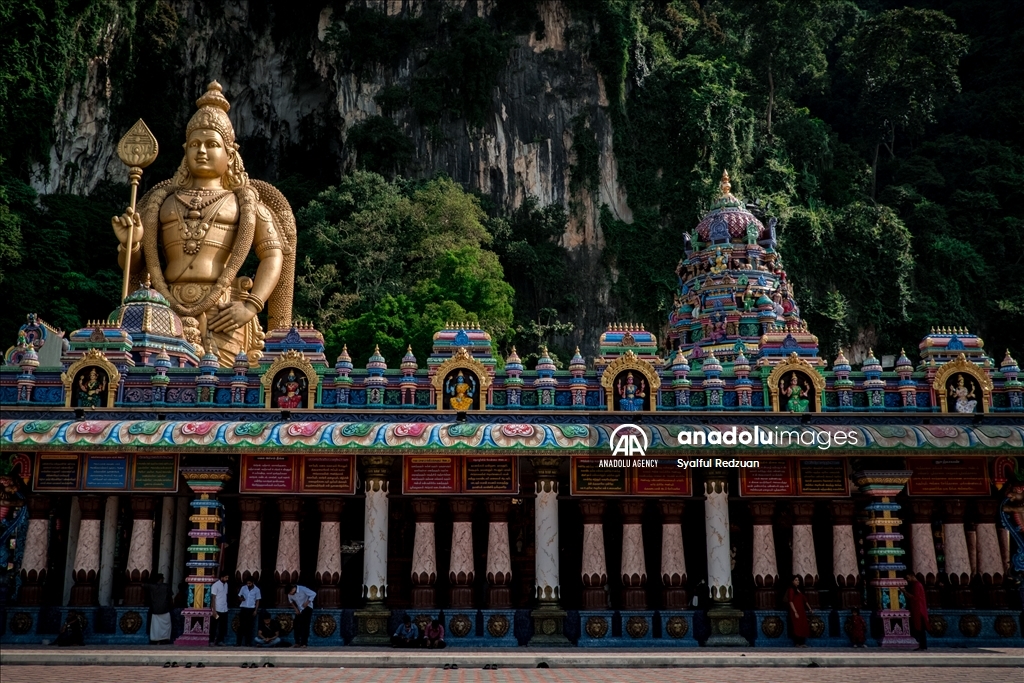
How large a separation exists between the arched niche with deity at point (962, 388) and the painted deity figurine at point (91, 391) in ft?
49.0

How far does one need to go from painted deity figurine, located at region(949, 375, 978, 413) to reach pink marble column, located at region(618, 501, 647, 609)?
19.7ft

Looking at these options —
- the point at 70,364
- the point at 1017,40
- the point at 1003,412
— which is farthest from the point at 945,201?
the point at 70,364

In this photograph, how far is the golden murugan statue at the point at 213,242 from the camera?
21312 millimetres

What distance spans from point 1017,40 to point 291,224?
61.5 meters

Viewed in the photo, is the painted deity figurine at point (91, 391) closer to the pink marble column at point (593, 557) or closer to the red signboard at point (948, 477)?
the pink marble column at point (593, 557)

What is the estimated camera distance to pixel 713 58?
223ft

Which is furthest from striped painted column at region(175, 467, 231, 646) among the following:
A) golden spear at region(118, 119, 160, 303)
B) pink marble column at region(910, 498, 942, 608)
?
pink marble column at region(910, 498, 942, 608)

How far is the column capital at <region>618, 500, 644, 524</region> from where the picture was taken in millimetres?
17609

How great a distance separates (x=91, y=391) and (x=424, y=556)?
21.5ft

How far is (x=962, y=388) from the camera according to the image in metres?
17.8

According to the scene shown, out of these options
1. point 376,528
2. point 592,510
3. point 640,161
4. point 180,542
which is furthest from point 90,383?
point 640,161

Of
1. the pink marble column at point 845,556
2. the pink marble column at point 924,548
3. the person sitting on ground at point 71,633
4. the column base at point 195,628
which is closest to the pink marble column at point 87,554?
the person sitting on ground at point 71,633

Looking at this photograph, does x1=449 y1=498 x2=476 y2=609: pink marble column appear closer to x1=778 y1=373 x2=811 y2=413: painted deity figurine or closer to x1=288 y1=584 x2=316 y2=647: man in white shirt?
x1=288 y1=584 x2=316 y2=647: man in white shirt

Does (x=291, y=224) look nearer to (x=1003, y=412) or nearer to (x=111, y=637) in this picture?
(x=111, y=637)
